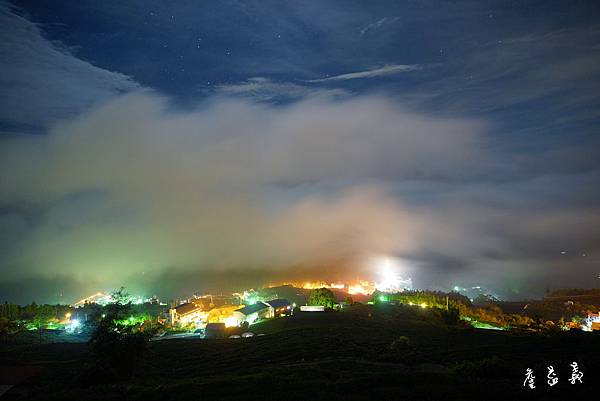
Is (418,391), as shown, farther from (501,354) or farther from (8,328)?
(8,328)

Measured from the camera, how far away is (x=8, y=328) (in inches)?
3012

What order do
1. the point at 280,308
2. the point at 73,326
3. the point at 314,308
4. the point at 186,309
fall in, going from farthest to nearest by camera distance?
the point at 186,309 → the point at 280,308 → the point at 73,326 → the point at 314,308

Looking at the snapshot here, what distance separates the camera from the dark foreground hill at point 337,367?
18.5m

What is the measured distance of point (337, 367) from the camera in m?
26.8

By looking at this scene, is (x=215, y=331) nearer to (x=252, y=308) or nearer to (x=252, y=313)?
(x=252, y=313)

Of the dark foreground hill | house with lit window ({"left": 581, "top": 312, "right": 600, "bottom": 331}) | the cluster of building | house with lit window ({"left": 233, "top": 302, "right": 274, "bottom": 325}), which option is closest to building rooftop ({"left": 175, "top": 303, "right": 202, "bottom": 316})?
the cluster of building

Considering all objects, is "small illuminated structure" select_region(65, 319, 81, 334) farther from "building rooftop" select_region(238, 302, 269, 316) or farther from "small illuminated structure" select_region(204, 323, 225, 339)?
"building rooftop" select_region(238, 302, 269, 316)

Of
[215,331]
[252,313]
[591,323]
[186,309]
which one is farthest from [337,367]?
[591,323]

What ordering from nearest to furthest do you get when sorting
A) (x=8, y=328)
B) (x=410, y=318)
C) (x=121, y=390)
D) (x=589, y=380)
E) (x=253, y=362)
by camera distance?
(x=589, y=380) → (x=121, y=390) → (x=253, y=362) → (x=410, y=318) → (x=8, y=328)

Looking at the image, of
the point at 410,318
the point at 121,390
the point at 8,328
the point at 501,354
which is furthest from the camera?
the point at 8,328

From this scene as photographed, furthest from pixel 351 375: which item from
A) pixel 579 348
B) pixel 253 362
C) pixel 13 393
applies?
pixel 13 393

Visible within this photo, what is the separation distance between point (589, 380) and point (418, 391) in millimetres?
10568

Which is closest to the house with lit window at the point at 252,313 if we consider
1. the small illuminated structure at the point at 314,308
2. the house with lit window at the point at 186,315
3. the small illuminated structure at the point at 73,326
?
the small illuminated structure at the point at 314,308

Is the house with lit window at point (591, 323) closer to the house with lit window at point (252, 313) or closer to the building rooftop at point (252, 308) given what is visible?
the house with lit window at point (252, 313)
